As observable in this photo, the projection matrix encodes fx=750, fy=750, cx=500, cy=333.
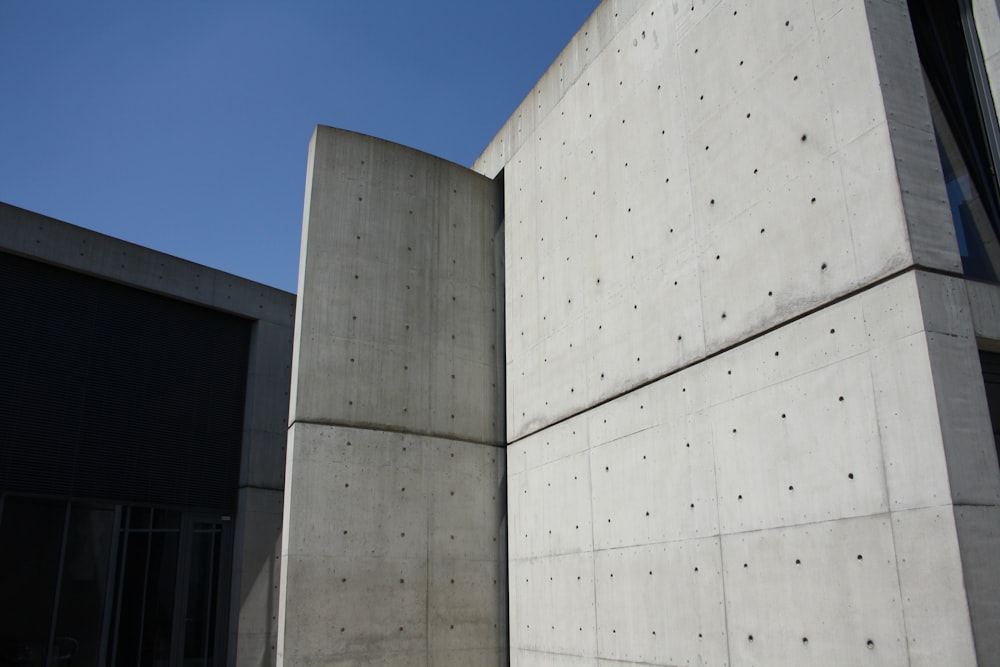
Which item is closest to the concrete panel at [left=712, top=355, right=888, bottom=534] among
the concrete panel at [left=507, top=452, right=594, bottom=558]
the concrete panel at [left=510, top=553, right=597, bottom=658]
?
the concrete panel at [left=507, top=452, right=594, bottom=558]

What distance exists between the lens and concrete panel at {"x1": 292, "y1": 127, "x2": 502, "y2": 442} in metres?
9.31

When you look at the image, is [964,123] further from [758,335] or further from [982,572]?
[982,572]

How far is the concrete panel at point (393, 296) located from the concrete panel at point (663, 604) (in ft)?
11.0

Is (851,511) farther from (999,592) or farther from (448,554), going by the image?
(448,554)

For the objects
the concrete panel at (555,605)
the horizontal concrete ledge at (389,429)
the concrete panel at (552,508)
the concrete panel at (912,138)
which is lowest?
the concrete panel at (555,605)

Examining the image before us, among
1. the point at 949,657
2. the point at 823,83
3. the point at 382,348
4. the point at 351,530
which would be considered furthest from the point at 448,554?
the point at 823,83

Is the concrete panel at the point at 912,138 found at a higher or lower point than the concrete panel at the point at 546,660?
higher

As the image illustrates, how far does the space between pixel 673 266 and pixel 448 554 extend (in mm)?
4681

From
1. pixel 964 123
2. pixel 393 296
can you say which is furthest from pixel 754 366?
pixel 393 296

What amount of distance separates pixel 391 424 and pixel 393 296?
1.71 meters

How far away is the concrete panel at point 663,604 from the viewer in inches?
236

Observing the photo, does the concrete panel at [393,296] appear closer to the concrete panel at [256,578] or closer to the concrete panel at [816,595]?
the concrete panel at [816,595]

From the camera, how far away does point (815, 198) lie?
5566 mm

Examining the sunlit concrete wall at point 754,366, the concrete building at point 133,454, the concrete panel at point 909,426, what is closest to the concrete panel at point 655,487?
the sunlit concrete wall at point 754,366
